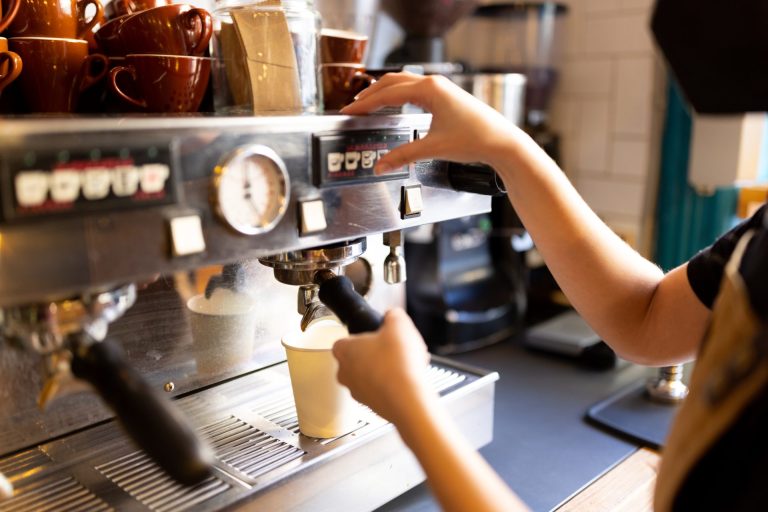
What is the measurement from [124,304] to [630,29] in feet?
4.74

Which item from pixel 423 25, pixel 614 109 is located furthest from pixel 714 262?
pixel 614 109

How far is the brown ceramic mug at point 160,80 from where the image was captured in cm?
60

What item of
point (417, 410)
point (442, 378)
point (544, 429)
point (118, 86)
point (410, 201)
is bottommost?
point (544, 429)

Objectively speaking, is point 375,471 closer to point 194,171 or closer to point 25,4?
point 194,171

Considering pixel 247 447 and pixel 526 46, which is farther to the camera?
pixel 526 46

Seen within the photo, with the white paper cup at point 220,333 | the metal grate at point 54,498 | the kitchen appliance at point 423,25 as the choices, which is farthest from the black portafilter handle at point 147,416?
the kitchen appliance at point 423,25

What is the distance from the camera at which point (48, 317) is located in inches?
18.2

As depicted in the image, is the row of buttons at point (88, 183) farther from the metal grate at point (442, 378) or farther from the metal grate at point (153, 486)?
the metal grate at point (442, 378)

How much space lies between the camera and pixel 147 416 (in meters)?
0.42

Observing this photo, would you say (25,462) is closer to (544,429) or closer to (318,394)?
(318,394)

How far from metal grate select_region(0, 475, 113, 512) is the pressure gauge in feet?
1.00

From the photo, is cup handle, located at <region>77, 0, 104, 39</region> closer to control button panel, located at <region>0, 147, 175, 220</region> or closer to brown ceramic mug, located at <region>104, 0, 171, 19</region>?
brown ceramic mug, located at <region>104, 0, 171, 19</region>

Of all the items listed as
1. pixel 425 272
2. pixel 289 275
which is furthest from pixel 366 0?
pixel 289 275

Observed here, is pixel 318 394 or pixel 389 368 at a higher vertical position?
pixel 389 368
